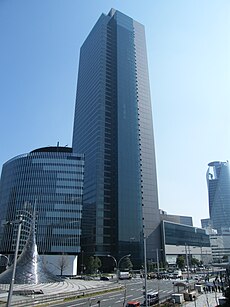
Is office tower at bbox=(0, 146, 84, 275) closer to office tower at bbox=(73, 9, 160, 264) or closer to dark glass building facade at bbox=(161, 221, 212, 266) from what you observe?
office tower at bbox=(73, 9, 160, 264)

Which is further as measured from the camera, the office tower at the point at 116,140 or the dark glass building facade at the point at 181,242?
the dark glass building facade at the point at 181,242

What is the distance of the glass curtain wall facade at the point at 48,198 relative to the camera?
358 feet

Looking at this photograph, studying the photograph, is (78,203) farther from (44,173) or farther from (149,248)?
(149,248)

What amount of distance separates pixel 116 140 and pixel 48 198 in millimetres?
43771

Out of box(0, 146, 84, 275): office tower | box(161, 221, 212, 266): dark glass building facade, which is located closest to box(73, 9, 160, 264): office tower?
box(161, 221, 212, 266): dark glass building facade

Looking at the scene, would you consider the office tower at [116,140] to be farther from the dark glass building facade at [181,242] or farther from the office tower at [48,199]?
the office tower at [48,199]

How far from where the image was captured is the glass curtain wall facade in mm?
109250

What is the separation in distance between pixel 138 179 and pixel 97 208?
2431 cm

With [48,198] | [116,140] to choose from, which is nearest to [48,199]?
[48,198]

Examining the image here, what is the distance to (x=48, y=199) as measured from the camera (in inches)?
4481

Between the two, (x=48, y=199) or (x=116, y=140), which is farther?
(x=116, y=140)

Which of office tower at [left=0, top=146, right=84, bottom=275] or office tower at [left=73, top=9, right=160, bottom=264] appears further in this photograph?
office tower at [left=73, top=9, right=160, bottom=264]

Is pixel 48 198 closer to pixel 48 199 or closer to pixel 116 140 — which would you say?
pixel 48 199

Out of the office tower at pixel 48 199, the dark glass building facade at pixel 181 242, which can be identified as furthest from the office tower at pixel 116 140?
the office tower at pixel 48 199
